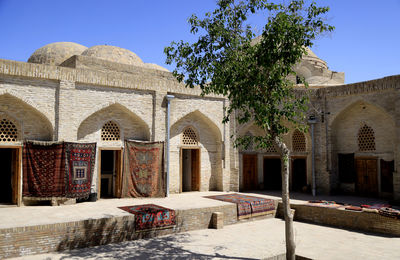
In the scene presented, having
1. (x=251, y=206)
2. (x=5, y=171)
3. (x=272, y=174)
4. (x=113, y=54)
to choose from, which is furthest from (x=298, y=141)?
(x=5, y=171)

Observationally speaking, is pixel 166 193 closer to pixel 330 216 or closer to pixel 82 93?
pixel 82 93

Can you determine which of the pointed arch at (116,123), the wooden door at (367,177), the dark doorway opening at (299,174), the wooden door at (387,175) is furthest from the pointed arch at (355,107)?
the pointed arch at (116,123)

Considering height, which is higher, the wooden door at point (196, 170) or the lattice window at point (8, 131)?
the lattice window at point (8, 131)

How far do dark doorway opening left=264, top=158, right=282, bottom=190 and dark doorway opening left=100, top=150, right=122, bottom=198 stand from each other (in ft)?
22.6

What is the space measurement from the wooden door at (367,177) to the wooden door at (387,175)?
10.0 inches

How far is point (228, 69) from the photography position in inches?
244

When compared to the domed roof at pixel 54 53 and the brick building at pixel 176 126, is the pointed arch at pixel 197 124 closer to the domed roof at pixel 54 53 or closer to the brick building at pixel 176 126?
the brick building at pixel 176 126

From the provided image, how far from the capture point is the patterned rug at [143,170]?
11.0 m

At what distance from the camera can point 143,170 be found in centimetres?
1120

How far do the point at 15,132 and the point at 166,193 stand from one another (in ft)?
17.2

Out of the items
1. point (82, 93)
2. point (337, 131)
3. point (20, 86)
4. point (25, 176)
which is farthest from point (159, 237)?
point (337, 131)

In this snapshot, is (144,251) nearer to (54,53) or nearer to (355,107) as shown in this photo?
(355,107)

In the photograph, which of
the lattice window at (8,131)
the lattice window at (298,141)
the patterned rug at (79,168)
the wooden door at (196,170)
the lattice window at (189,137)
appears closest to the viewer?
the lattice window at (8,131)

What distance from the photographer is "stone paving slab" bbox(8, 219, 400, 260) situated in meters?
6.60
